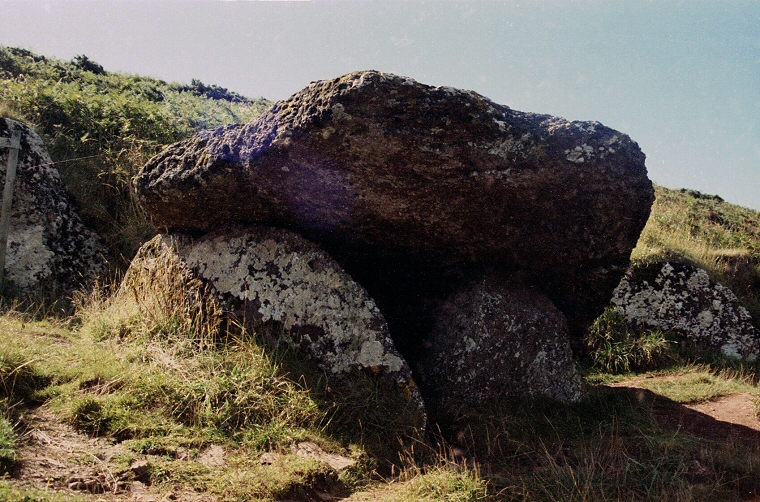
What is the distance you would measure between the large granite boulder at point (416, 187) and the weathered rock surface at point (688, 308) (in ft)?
11.2

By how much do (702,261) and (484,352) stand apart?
703cm

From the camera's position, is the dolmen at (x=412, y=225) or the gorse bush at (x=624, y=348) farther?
the gorse bush at (x=624, y=348)

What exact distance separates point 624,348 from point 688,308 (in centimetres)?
169

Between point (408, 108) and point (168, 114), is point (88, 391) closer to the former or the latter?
point (408, 108)

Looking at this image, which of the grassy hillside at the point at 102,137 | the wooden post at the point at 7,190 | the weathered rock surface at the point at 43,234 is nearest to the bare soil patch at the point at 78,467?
the weathered rock surface at the point at 43,234

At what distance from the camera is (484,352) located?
577 centimetres

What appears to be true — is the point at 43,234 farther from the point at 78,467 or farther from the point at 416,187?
A: the point at 416,187

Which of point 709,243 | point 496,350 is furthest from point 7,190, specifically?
point 709,243

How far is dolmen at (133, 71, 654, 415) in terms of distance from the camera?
501 cm

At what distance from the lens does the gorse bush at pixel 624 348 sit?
834 centimetres

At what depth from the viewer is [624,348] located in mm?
8445

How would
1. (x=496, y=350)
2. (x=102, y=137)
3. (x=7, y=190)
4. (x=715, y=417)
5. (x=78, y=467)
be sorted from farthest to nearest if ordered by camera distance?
1. (x=102, y=137)
2. (x=7, y=190)
3. (x=715, y=417)
4. (x=496, y=350)
5. (x=78, y=467)

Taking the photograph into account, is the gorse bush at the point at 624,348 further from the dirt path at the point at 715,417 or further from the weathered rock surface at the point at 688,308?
the dirt path at the point at 715,417

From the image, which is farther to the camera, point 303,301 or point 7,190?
point 7,190
